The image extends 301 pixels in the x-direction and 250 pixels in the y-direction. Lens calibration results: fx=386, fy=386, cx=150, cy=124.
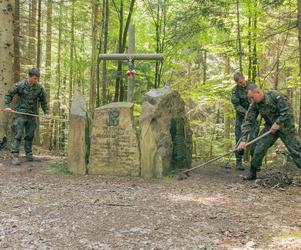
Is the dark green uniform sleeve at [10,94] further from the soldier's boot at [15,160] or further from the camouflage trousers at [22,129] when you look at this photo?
the soldier's boot at [15,160]

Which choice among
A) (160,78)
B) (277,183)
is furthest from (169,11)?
(277,183)

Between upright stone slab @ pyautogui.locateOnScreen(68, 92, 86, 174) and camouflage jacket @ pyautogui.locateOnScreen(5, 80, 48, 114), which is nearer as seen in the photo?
upright stone slab @ pyautogui.locateOnScreen(68, 92, 86, 174)

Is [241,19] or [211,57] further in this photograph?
[211,57]

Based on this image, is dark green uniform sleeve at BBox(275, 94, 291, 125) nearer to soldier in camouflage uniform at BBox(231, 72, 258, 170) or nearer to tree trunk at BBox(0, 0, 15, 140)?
soldier in camouflage uniform at BBox(231, 72, 258, 170)

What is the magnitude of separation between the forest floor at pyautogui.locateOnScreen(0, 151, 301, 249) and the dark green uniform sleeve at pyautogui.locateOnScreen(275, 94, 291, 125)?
1.22 meters

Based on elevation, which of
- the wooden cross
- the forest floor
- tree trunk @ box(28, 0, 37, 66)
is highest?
tree trunk @ box(28, 0, 37, 66)

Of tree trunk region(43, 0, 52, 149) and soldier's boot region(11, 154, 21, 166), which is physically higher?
tree trunk region(43, 0, 52, 149)

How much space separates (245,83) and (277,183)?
254cm

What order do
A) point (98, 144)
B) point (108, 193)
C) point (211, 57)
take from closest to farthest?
1. point (108, 193)
2. point (98, 144)
3. point (211, 57)

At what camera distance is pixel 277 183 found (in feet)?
23.8

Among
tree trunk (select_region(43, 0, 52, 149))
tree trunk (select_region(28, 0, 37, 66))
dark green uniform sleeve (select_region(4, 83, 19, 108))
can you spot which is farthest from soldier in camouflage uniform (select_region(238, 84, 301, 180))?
tree trunk (select_region(28, 0, 37, 66))

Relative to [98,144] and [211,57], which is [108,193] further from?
[211,57]

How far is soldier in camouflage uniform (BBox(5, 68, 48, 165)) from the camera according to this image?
29.0 ft

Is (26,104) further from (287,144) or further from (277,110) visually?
(287,144)
